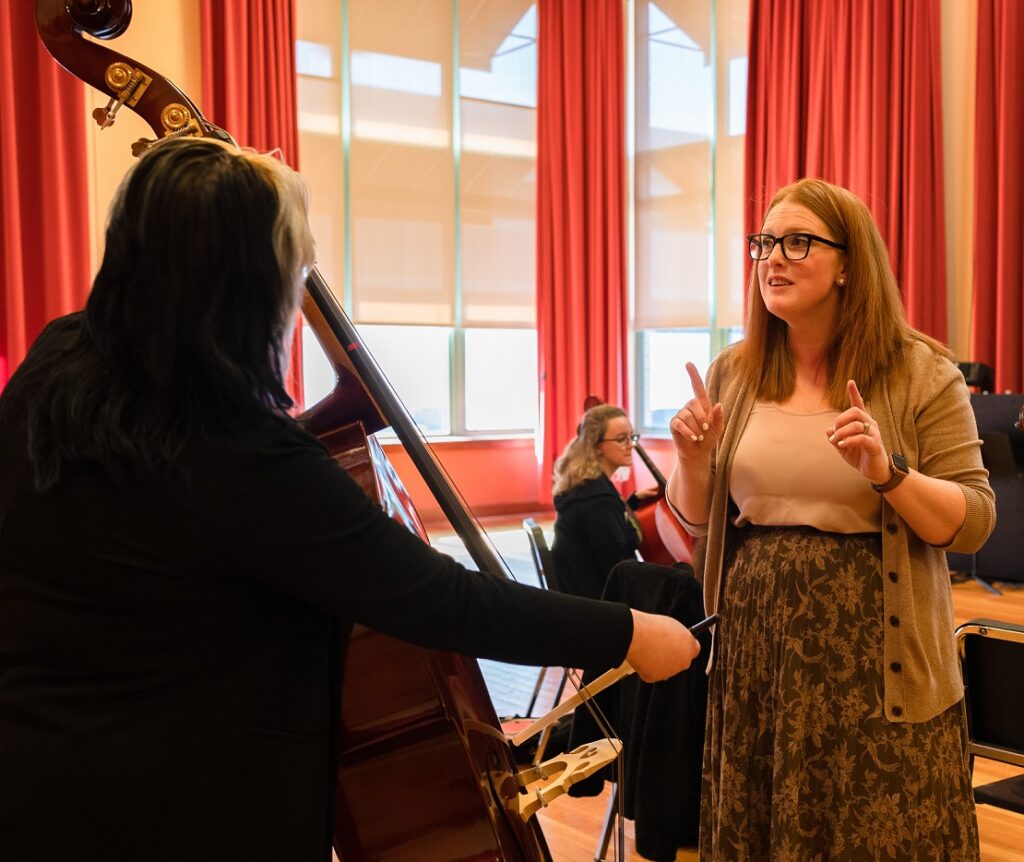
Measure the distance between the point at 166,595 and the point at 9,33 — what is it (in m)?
5.68

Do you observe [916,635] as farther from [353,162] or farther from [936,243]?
[353,162]

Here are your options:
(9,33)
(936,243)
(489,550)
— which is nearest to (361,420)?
(489,550)

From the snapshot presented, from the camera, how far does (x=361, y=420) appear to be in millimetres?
1417

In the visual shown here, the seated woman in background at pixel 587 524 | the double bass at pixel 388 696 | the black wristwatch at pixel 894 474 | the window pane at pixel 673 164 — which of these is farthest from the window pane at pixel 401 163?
the black wristwatch at pixel 894 474

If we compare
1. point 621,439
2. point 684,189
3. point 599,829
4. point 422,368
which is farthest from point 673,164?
point 599,829

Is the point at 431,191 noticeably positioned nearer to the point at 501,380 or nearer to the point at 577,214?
the point at 577,214

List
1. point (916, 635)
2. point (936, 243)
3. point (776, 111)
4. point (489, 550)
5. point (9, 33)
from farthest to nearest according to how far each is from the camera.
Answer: point (776, 111) → point (936, 243) → point (9, 33) → point (916, 635) → point (489, 550)

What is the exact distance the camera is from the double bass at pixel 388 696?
4.17ft

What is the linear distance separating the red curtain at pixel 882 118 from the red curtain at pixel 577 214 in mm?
1677

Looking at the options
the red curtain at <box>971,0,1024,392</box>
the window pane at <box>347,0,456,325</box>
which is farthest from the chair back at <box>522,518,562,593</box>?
the window pane at <box>347,0,456,325</box>

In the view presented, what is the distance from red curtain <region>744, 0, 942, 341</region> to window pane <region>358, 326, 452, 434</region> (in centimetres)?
280

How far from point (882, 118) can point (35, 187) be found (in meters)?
4.96

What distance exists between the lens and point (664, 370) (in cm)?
890

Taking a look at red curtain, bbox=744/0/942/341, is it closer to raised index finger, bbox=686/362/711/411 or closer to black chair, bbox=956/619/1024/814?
black chair, bbox=956/619/1024/814
